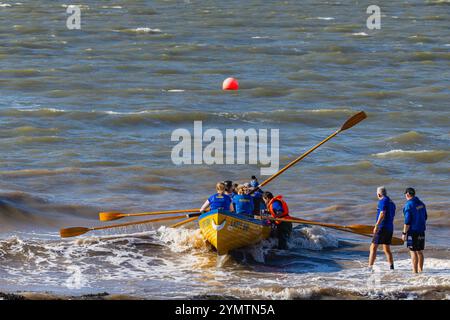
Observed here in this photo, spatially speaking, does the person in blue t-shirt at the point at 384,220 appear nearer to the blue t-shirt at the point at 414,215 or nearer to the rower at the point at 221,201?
the blue t-shirt at the point at 414,215

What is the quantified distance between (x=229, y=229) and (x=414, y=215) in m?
3.38

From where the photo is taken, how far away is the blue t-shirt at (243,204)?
Answer: 19.3 m

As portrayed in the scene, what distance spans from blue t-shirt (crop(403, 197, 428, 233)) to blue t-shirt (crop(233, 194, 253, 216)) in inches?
131

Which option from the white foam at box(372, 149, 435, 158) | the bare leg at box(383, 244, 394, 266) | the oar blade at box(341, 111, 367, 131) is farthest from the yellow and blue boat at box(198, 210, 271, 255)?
the white foam at box(372, 149, 435, 158)

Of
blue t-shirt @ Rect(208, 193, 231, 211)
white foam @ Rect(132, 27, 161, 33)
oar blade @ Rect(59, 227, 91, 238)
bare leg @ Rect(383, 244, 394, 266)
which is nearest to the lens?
bare leg @ Rect(383, 244, 394, 266)

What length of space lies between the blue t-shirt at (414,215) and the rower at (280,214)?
3.25 m

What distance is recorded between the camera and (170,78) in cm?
4184

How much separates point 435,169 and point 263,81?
13.5 meters

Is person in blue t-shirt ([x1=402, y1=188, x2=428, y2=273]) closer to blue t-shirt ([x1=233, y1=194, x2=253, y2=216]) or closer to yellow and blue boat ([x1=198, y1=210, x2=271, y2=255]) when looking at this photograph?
yellow and blue boat ([x1=198, y1=210, x2=271, y2=255])

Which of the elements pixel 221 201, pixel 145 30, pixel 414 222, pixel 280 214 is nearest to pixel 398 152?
pixel 280 214

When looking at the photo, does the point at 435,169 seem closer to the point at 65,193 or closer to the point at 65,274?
the point at 65,193

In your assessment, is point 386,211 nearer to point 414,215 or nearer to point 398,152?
point 414,215

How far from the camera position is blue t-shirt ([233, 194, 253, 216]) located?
761 inches

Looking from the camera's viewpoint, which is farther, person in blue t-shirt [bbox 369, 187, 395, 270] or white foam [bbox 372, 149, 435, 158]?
white foam [bbox 372, 149, 435, 158]
